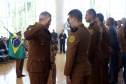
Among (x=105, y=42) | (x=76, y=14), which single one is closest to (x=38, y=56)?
(x=76, y=14)

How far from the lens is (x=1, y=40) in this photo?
848cm

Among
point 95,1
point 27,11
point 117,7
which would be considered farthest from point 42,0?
point 117,7

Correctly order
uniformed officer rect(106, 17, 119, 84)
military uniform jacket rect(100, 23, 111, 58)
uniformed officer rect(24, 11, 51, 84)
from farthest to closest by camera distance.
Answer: uniformed officer rect(106, 17, 119, 84) < military uniform jacket rect(100, 23, 111, 58) < uniformed officer rect(24, 11, 51, 84)

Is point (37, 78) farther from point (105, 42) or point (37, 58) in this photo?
point (105, 42)

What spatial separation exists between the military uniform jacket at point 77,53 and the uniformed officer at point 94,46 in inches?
35.1

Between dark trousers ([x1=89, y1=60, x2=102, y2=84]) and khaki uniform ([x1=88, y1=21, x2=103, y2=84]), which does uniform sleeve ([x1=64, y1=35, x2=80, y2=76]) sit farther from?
dark trousers ([x1=89, y1=60, x2=102, y2=84])

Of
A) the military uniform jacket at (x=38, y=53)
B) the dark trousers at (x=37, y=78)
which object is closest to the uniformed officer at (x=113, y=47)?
the military uniform jacket at (x=38, y=53)

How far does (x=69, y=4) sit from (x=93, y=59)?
38.0 ft

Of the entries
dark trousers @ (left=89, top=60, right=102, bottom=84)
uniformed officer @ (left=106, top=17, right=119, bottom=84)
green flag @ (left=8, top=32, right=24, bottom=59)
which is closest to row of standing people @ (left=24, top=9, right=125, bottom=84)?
dark trousers @ (left=89, top=60, right=102, bottom=84)

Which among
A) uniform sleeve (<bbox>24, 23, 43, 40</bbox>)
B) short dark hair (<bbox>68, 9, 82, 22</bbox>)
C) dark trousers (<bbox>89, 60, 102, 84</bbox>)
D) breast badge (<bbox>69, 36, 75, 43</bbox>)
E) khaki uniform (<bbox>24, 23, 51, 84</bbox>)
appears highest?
short dark hair (<bbox>68, 9, 82, 22</bbox>)

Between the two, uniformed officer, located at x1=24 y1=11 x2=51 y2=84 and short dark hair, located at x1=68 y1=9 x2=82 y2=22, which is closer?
short dark hair, located at x1=68 y1=9 x2=82 y2=22

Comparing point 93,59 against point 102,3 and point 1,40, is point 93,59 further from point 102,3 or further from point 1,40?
point 102,3

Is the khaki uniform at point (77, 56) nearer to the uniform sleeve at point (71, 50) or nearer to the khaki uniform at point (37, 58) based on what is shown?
the uniform sleeve at point (71, 50)

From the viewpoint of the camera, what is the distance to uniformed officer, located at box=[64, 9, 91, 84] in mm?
1903
